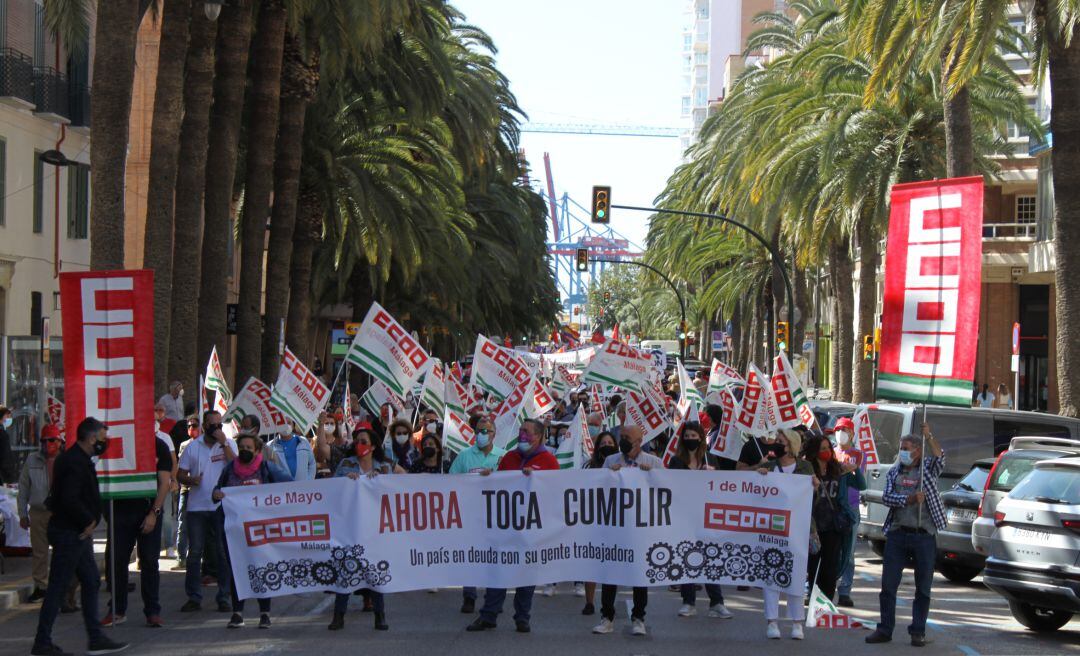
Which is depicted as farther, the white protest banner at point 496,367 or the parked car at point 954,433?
the white protest banner at point 496,367

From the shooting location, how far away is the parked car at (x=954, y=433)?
17797mm

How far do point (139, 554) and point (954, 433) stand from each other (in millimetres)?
10561

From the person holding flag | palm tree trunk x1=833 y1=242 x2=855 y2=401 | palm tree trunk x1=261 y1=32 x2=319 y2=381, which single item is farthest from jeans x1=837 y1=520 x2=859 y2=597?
palm tree trunk x1=833 y1=242 x2=855 y2=401

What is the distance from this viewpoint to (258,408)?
17.1 meters

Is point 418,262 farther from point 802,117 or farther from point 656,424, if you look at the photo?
point 656,424

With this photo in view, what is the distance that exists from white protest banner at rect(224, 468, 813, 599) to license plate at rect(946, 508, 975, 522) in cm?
423

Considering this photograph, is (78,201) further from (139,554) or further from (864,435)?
(139,554)

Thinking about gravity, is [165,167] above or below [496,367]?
above

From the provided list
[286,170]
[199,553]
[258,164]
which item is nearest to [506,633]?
[199,553]

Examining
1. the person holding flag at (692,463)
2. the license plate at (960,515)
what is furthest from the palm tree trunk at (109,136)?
the license plate at (960,515)

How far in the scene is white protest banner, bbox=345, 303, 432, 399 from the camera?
18531 mm

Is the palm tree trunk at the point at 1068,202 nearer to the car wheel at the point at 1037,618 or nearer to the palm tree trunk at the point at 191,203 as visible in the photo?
the car wheel at the point at 1037,618

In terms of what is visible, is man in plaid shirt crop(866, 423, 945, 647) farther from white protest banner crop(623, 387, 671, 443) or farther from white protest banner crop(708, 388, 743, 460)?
white protest banner crop(623, 387, 671, 443)

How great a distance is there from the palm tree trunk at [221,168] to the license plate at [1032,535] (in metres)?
14.6
